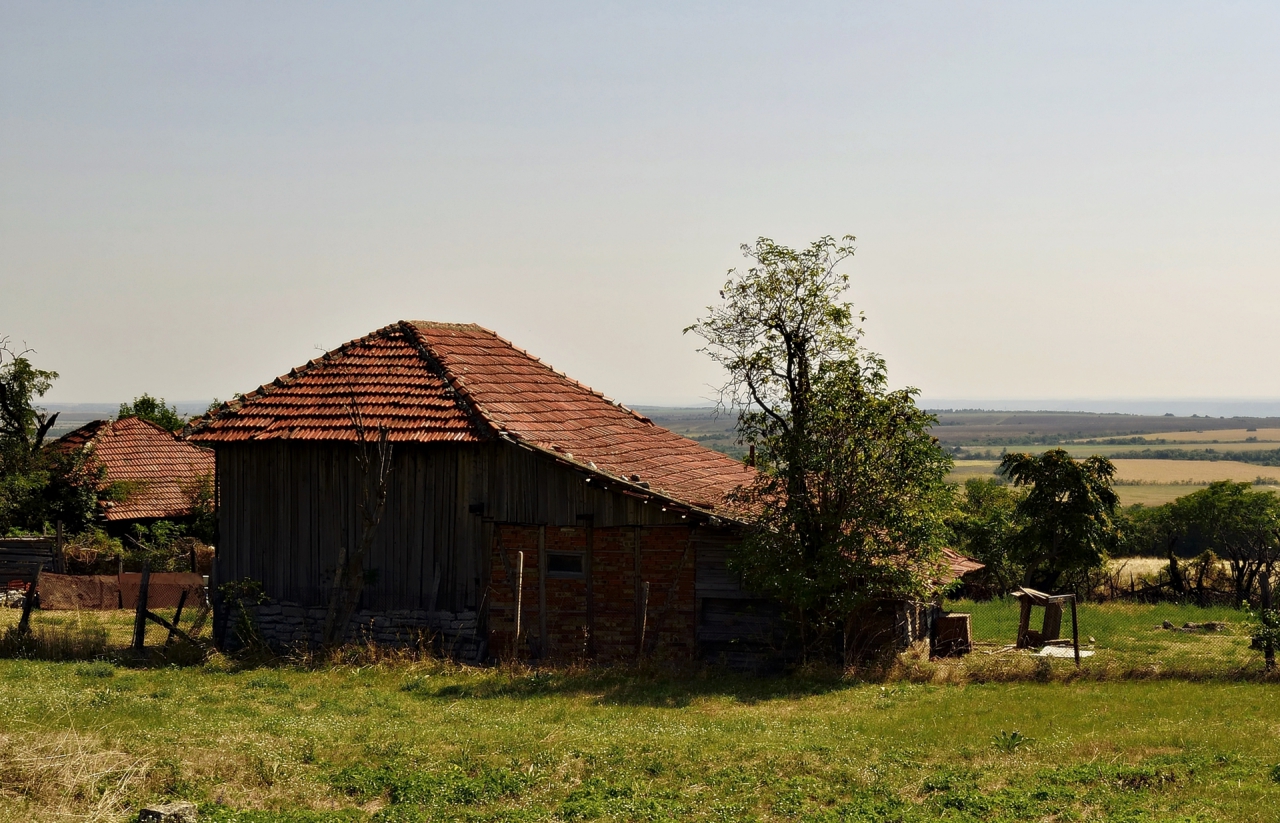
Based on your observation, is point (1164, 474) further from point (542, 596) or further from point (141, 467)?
point (542, 596)

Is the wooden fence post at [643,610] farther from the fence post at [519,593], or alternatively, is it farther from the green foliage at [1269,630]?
the green foliage at [1269,630]

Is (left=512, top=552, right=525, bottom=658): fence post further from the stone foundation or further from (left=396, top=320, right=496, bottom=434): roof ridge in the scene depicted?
(left=396, top=320, right=496, bottom=434): roof ridge

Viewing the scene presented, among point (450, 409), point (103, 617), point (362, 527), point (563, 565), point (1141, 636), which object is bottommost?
point (1141, 636)

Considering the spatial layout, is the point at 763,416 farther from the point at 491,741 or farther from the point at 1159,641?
the point at 1159,641

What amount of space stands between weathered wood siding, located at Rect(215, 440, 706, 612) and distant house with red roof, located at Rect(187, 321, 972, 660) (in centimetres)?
2

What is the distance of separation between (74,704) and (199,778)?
13.1 feet

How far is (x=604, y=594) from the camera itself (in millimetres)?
18625

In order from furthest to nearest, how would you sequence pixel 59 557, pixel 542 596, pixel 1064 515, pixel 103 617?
pixel 1064 515, pixel 59 557, pixel 103 617, pixel 542 596

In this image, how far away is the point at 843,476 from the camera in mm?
17562

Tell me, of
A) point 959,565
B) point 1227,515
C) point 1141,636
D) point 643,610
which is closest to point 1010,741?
point 643,610

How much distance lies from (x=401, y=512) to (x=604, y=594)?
3.76 metres

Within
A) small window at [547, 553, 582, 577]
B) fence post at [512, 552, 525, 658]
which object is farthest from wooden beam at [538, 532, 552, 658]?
fence post at [512, 552, 525, 658]

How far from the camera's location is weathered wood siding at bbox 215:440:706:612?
18.7 m

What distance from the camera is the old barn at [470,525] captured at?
60.3 ft
